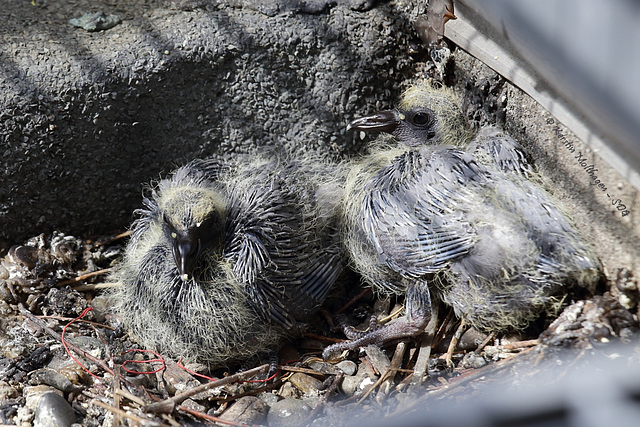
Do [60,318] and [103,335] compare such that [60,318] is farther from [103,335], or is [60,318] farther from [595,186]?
[595,186]

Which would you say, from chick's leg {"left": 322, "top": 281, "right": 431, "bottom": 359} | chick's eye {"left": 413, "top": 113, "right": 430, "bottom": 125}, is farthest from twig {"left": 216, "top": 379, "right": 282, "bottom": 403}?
chick's eye {"left": 413, "top": 113, "right": 430, "bottom": 125}

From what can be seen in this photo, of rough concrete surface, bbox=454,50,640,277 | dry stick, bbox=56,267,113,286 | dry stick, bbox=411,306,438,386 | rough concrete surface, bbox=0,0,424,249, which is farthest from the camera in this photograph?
dry stick, bbox=56,267,113,286

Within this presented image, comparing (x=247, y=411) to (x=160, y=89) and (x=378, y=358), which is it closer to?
(x=378, y=358)

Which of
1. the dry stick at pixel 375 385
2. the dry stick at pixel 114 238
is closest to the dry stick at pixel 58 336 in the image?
the dry stick at pixel 114 238

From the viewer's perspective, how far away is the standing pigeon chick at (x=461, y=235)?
212 centimetres

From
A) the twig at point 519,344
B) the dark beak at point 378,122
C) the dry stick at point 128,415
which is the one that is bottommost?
the dry stick at point 128,415

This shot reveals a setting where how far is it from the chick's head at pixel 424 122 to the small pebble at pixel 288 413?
4.02 ft

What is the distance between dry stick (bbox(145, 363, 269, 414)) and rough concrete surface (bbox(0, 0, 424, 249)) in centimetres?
110

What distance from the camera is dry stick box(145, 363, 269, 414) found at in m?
2.17

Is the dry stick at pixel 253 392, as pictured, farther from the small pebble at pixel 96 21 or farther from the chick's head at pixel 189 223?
the small pebble at pixel 96 21

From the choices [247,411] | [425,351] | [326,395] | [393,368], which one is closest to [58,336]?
[247,411]

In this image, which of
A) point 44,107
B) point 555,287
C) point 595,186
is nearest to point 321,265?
point 555,287

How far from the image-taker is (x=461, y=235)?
224 centimetres

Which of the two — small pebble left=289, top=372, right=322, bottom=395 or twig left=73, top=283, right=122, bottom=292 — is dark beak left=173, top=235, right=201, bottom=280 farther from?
twig left=73, top=283, right=122, bottom=292
